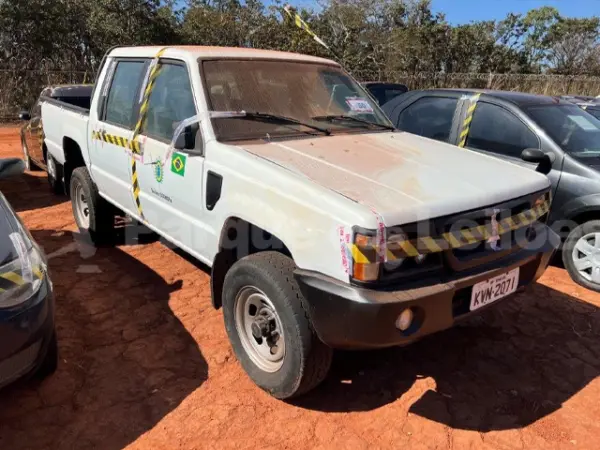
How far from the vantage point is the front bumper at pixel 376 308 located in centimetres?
232

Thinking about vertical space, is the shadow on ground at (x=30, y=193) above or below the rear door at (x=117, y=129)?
below

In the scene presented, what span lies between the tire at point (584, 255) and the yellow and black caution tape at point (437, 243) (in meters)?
2.24

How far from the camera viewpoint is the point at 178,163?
341 cm

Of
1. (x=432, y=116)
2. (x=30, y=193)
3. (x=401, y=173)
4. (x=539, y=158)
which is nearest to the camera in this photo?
(x=401, y=173)

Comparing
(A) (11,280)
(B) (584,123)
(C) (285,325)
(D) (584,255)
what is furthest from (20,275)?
(B) (584,123)

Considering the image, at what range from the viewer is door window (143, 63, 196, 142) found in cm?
347

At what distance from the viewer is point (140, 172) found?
3896 mm

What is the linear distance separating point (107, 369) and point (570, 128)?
4.84 meters

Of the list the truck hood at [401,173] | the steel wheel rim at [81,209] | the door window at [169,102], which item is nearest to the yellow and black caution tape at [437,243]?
the truck hood at [401,173]

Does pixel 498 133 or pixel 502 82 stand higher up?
pixel 502 82

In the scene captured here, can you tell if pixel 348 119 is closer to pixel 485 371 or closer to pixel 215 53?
pixel 215 53

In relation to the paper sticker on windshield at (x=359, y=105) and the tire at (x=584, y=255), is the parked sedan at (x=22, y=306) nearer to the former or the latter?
the paper sticker on windshield at (x=359, y=105)

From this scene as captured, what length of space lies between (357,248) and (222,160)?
1130 mm

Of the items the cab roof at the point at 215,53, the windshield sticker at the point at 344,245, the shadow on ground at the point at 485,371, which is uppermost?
the cab roof at the point at 215,53
